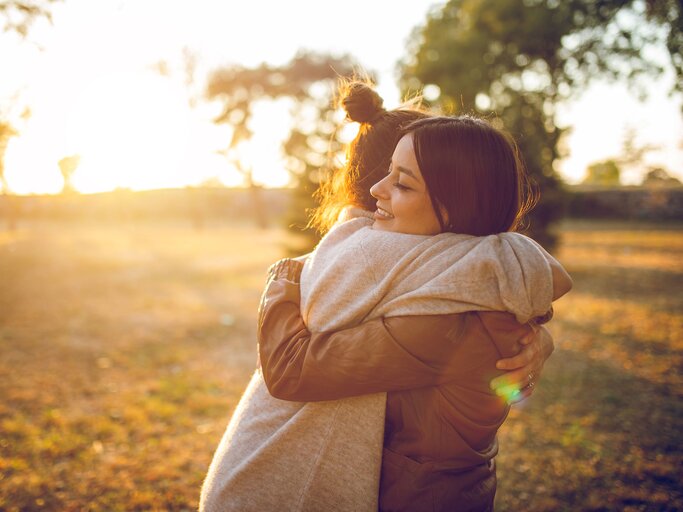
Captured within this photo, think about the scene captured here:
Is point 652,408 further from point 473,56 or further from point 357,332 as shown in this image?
point 473,56

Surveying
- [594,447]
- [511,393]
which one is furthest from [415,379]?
[594,447]

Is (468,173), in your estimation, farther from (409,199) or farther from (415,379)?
(415,379)

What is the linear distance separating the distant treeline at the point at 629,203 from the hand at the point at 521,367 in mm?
36608

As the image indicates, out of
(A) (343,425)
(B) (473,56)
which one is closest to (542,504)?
(A) (343,425)

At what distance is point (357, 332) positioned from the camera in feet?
4.32

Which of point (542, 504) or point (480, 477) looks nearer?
point (480, 477)

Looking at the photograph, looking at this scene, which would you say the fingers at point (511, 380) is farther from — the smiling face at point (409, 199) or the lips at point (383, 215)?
the lips at point (383, 215)

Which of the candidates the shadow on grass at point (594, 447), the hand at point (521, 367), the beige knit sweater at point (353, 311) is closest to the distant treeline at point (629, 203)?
the shadow on grass at point (594, 447)

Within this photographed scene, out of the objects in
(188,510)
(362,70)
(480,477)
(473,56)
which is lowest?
(188,510)

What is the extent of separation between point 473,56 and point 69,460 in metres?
12.6

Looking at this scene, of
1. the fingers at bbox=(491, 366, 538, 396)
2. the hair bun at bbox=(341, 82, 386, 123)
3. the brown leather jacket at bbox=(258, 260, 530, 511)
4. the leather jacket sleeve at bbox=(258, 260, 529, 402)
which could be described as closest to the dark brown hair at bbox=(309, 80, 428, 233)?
the hair bun at bbox=(341, 82, 386, 123)

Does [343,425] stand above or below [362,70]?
below

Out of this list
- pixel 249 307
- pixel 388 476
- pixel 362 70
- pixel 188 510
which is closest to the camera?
pixel 388 476

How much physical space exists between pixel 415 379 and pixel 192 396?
4.58 metres
